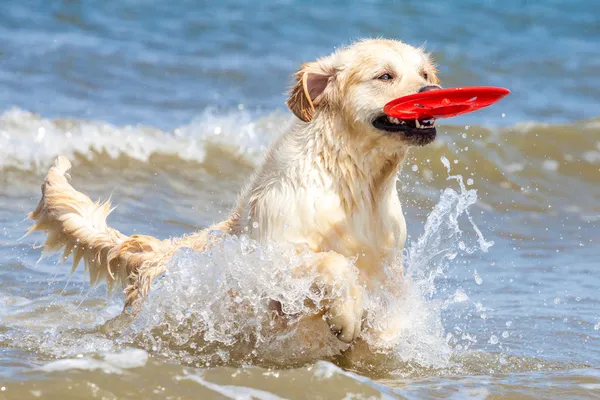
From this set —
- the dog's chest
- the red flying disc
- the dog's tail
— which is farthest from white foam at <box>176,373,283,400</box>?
the red flying disc

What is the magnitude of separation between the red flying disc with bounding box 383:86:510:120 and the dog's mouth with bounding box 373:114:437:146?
60mm

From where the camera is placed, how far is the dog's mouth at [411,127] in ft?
16.0

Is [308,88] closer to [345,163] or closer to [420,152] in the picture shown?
[345,163]

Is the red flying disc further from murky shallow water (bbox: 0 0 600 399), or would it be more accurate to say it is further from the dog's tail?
the dog's tail

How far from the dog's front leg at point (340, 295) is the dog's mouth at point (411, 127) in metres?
0.74

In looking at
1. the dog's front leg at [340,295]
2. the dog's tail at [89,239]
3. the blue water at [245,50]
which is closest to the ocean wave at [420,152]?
the blue water at [245,50]

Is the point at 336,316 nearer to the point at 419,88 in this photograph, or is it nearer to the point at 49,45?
the point at 419,88

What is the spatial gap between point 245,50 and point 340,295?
39.0 ft

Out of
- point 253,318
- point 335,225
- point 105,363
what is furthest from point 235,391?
point 335,225

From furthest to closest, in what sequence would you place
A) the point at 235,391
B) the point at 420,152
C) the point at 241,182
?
the point at 420,152 → the point at 241,182 → the point at 235,391

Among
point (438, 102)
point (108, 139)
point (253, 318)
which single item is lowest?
point (253, 318)

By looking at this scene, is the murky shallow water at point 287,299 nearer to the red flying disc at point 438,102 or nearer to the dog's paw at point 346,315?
the dog's paw at point 346,315

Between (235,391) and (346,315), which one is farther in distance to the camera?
(346,315)

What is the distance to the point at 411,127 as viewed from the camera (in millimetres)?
4945
